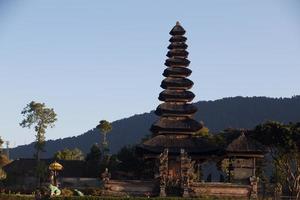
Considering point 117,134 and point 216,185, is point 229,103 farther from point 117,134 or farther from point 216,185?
point 216,185

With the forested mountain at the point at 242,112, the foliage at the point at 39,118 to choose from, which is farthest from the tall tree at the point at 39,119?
the forested mountain at the point at 242,112

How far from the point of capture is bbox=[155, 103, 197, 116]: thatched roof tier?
53.9 m

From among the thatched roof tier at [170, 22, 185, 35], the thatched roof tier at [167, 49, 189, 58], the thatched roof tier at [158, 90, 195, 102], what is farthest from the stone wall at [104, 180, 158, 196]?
the thatched roof tier at [170, 22, 185, 35]

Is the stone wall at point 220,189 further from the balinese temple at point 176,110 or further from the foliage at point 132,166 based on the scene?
the foliage at point 132,166

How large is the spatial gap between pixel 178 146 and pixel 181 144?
1.35 feet

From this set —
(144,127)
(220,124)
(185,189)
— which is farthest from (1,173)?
(144,127)

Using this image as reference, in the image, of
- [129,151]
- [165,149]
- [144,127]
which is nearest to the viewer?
[165,149]

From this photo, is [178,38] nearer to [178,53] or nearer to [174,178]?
[178,53]

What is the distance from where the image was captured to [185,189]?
45625 mm

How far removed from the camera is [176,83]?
55.6 meters

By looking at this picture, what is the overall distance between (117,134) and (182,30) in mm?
142401

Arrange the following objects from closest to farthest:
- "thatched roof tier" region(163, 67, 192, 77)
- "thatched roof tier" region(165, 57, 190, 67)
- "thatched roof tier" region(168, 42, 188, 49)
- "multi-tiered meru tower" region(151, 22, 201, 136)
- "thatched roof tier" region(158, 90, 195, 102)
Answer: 1. "multi-tiered meru tower" region(151, 22, 201, 136)
2. "thatched roof tier" region(158, 90, 195, 102)
3. "thatched roof tier" region(163, 67, 192, 77)
4. "thatched roof tier" region(165, 57, 190, 67)
5. "thatched roof tier" region(168, 42, 188, 49)

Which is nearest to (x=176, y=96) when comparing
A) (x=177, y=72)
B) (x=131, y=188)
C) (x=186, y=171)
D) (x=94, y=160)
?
(x=177, y=72)

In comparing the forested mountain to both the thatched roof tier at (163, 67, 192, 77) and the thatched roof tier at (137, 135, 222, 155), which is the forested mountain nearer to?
the thatched roof tier at (163, 67, 192, 77)
